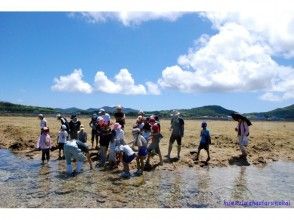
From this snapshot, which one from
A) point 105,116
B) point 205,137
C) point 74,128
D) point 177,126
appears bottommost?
point 205,137

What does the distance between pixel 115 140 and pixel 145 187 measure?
3044mm

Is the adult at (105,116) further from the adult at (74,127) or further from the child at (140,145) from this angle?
the child at (140,145)

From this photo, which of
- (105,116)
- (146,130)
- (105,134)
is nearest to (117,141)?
(105,134)

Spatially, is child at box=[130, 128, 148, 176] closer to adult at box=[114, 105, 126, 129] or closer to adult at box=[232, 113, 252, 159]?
adult at box=[114, 105, 126, 129]

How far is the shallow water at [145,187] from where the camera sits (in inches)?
531

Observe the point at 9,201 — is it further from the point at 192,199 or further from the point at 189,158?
the point at 189,158

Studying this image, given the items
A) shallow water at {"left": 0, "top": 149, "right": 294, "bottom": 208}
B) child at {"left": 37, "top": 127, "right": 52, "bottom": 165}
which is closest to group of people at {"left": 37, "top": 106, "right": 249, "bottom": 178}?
child at {"left": 37, "top": 127, "right": 52, "bottom": 165}

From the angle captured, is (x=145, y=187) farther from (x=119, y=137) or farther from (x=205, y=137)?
(x=205, y=137)

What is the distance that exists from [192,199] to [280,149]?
556 inches

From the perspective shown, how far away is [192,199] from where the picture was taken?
45.6 feet

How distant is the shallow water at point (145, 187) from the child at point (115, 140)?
1080 millimetres

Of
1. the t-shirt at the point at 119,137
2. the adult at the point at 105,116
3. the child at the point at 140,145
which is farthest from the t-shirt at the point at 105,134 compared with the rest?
the child at the point at 140,145

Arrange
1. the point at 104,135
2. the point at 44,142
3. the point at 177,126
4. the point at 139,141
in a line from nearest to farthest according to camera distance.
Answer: the point at 139,141 → the point at 104,135 → the point at 177,126 → the point at 44,142

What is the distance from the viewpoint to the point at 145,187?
1531 centimetres
